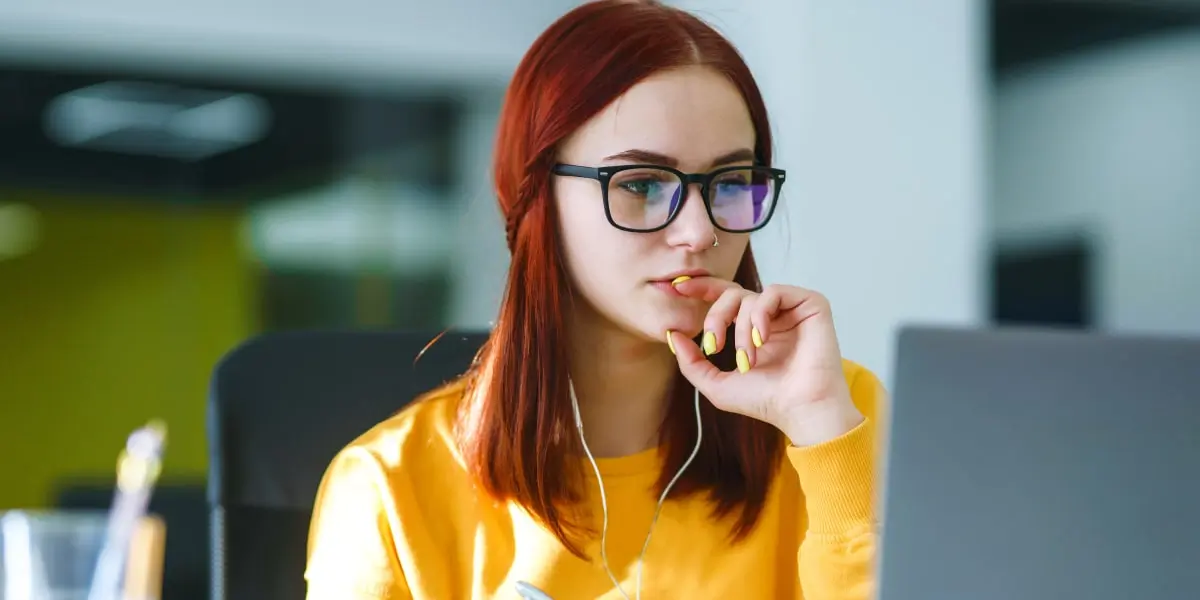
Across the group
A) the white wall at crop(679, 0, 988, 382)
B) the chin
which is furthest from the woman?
the white wall at crop(679, 0, 988, 382)

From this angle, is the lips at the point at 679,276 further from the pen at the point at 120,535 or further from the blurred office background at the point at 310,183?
the blurred office background at the point at 310,183

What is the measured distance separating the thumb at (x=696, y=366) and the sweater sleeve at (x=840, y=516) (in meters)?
0.15

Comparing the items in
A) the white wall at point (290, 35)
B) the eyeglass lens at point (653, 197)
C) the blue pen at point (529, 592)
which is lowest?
the blue pen at point (529, 592)

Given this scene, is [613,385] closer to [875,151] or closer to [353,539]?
[353,539]

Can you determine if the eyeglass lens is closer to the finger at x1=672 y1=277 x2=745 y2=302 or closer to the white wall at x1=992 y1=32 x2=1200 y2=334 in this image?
the finger at x1=672 y1=277 x2=745 y2=302

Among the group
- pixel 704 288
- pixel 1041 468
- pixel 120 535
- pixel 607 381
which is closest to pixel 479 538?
pixel 607 381

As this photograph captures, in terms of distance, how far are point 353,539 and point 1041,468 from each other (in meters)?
0.75

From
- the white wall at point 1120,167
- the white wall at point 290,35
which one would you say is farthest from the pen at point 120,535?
the white wall at point 1120,167

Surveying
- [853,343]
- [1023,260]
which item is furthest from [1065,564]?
[1023,260]

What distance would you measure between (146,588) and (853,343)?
2.51 meters

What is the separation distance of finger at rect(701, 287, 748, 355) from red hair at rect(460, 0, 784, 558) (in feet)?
0.45

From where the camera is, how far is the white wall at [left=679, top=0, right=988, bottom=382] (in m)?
3.21

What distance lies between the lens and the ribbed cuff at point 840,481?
3.41 feet

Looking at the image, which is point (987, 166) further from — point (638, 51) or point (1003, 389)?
point (1003, 389)
